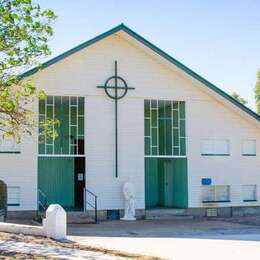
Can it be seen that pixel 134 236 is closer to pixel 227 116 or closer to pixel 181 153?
pixel 181 153

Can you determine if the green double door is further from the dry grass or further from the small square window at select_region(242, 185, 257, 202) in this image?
the dry grass

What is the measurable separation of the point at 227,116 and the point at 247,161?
87.0 inches

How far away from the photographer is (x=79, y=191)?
1060 inches

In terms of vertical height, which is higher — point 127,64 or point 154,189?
point 127,64

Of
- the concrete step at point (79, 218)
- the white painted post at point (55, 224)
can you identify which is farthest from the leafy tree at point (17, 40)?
the concrete step at point (79, 218)

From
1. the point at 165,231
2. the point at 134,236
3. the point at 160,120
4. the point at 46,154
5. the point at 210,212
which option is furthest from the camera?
the point at 160,120

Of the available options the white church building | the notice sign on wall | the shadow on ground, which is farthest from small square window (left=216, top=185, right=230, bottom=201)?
the shadow on ground

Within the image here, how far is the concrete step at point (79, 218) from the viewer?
22.0m

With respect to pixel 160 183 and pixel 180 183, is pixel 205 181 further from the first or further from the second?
pixel 160 183

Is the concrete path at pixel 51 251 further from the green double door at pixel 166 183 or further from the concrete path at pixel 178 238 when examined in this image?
the green double door at pixel 166 183

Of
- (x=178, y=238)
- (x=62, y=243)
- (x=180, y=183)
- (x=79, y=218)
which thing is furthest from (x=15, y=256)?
(x=180, y=183)

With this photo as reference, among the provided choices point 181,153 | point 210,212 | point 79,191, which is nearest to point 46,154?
point 79,191

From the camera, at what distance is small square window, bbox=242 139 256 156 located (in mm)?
26266

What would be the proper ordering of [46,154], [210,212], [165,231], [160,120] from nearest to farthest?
[165,231], [46,154], [210,212], [160,120]
